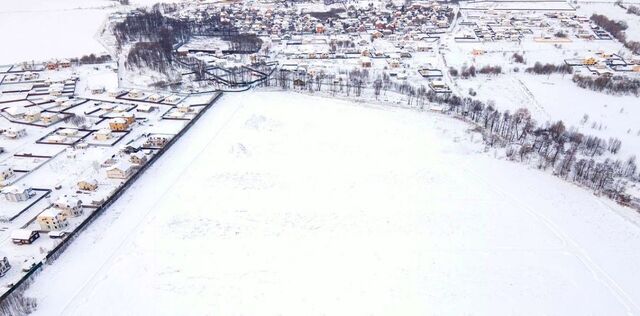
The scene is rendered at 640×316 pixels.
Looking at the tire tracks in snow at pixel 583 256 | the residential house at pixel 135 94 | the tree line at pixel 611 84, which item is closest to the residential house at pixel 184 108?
the residential house at pixel 135 94

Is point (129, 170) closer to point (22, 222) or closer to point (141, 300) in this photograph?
point (22, 222)

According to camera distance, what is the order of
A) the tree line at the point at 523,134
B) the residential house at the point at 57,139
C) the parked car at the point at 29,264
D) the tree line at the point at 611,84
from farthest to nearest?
the tree line at the point at 611,84 → the residential house at the point at 57,139 → the tree line at the point at 523,134 → the parked car at the point at 29,264

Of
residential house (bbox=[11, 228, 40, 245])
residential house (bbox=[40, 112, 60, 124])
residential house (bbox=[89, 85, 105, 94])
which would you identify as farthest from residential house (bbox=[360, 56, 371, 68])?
residential house (bbox=[11, 228, 40, 245])

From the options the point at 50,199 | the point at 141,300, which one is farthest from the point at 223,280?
the point at 50,199

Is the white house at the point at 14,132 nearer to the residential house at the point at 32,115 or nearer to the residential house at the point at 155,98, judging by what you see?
the residential house at the point at 32,115

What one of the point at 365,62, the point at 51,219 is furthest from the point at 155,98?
the point at 365,62

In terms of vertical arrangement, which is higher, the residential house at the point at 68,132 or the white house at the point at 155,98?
the white house at the point at 155,98
